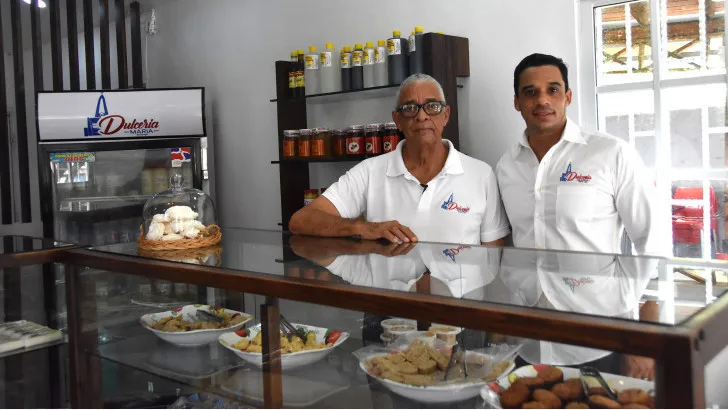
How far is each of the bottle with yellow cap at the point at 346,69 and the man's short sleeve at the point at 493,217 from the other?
1610 mm

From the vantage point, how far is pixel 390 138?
11.9 ft

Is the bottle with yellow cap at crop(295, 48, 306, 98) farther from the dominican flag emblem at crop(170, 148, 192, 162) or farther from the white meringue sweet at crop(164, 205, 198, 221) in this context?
the white meringue sweet at crop(164, 205, 198, 221)

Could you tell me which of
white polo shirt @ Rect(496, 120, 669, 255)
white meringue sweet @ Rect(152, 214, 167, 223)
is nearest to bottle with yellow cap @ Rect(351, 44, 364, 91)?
white polo shirt @ Rect(496, 120, 669, 255)

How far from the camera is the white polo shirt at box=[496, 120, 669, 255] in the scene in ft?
7.32

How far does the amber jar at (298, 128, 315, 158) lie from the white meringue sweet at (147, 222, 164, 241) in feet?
7.00

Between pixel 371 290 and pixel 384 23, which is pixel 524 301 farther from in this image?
pixel 384 23

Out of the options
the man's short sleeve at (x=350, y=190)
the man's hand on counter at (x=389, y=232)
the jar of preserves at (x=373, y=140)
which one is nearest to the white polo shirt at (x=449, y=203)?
the man's short sleeve at (x=350, y=190)

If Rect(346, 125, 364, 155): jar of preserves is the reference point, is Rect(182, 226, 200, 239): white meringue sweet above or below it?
below

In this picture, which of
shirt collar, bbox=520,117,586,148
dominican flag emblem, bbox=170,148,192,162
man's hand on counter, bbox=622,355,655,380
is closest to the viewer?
man's hand on counter, bbox=622,355,655,380

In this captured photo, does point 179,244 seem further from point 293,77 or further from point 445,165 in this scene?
point 293,77

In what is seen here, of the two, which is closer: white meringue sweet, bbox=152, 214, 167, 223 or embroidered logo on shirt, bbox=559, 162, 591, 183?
white meringue sweet, bbox=152, 214, 167, 223

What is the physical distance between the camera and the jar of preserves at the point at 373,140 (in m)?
3.71

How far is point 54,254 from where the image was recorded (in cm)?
208

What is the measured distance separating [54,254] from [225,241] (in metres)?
0.53
